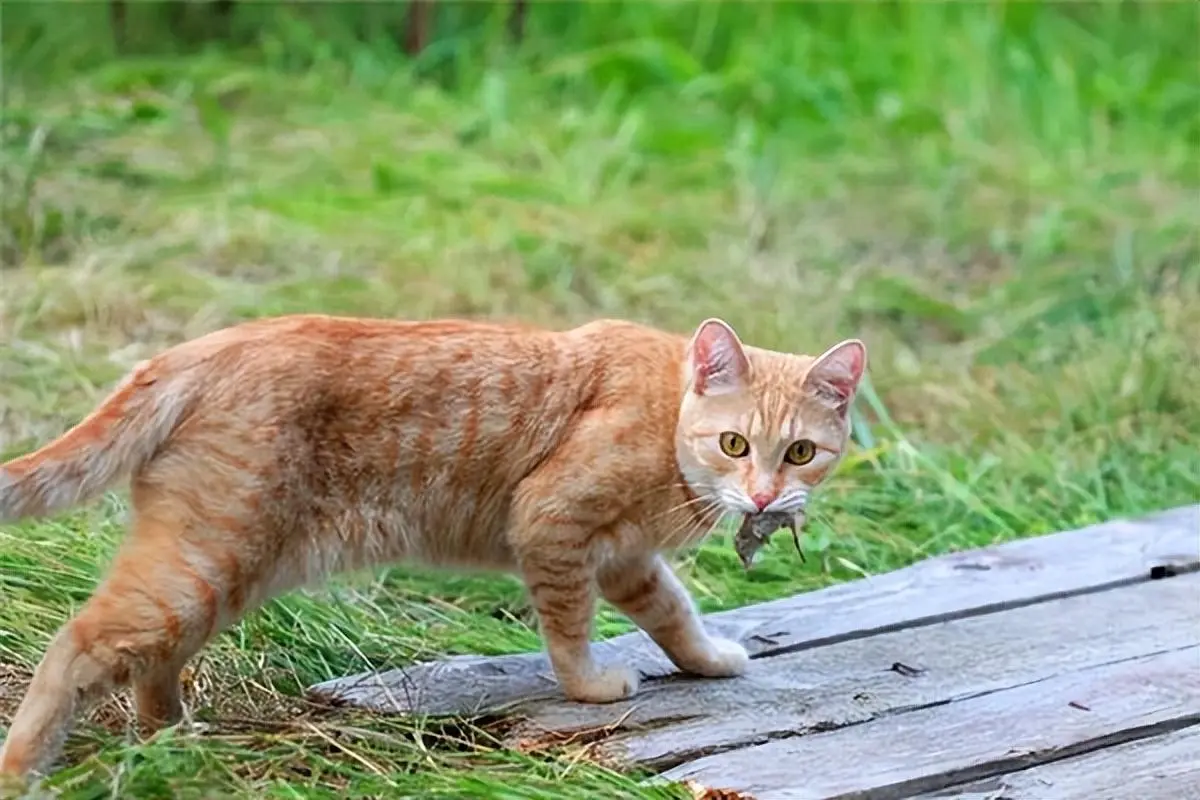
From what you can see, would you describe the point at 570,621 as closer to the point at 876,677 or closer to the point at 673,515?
the point at 673,515

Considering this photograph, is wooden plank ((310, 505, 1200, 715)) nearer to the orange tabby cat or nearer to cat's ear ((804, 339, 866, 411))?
→ the orange tabby cat

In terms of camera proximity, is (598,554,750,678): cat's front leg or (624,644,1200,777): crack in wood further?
(598,554,750,678): cat's front leg

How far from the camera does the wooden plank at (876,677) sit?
282 cm

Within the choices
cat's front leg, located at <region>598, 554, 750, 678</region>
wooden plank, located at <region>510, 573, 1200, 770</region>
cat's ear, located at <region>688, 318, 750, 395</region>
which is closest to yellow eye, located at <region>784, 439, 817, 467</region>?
cat's ear, located at <region>688, 318, 750, 395</region>

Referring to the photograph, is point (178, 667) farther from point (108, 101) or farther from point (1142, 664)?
point (108, 101)

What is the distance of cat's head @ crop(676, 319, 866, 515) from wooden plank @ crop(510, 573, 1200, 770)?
32 centimetres

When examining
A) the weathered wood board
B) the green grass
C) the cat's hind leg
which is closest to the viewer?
the cat's hind leg

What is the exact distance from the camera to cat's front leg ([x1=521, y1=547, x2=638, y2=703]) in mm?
2863

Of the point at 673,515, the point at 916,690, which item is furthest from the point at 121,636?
the point at 916,690

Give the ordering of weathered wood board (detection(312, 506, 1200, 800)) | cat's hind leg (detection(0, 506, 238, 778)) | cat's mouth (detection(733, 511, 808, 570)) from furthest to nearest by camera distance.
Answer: cat's mouth (detection(733, 511, 808, 570)), weathered wood board (detection(312, 506, 1200, 800)), cat's hind leg (detection(0, 506, 238, 778))

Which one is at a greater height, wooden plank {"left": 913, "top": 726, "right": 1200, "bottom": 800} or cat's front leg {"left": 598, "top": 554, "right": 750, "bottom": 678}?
cat's front leg {"left": 598, "top": 554, "right": 750, "bottom": 678}

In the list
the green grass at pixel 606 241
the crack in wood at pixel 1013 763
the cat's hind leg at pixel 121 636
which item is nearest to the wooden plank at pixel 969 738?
the crack in wood at pixel 1013 763

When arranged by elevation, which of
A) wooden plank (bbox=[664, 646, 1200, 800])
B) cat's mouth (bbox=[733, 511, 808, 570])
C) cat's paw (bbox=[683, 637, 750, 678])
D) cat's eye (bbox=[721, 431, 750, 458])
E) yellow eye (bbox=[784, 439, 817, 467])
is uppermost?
cat's eye (bbox=[721, 431, 750, 458])

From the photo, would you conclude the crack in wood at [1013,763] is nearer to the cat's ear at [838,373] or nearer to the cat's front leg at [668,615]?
the cat's front leg at [668,615]
